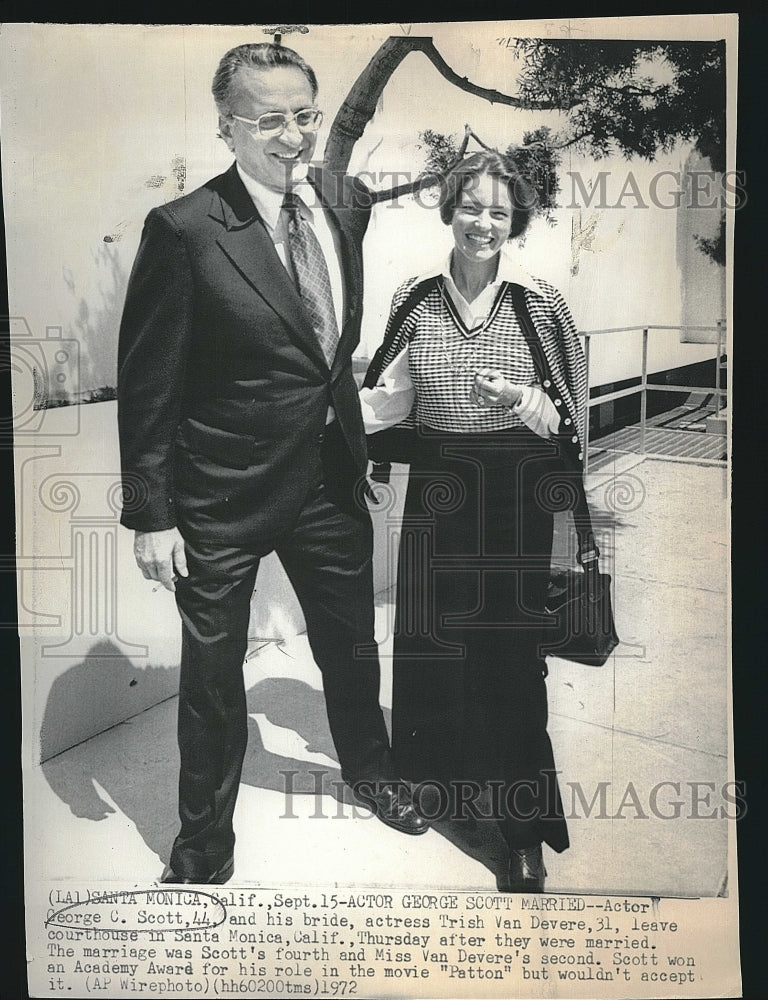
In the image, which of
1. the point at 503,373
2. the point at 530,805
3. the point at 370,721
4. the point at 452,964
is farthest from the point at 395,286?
the point at 452,964

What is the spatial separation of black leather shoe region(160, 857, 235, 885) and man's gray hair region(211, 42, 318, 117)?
2.04 m

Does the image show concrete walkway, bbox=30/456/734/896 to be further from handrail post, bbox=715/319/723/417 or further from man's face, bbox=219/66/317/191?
man's face, bbox=219/66/317/191

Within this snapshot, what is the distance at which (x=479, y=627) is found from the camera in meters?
2.62

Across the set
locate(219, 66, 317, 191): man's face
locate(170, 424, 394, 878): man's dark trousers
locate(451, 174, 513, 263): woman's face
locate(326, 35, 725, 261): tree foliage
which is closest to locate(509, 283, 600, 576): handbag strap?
locate(451, 174, 513, 263): woman's face

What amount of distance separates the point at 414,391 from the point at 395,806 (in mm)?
1138

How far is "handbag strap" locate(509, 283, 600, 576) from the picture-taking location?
2584 millimetres

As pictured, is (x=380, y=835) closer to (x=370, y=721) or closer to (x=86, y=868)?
(x=370, y=721)

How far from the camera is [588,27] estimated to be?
256 centimetres

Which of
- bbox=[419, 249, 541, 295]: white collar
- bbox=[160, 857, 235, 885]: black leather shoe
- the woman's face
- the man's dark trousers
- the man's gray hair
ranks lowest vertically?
bbox=[160, 857, 235, 885]: black leather shoe

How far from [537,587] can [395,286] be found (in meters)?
0.89

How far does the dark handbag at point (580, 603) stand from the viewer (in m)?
2.62

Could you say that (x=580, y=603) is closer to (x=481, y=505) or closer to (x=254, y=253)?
(x=481, y=505)

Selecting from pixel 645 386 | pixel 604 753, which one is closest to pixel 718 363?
pixel 645 386

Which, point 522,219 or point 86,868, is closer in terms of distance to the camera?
point 522,219
